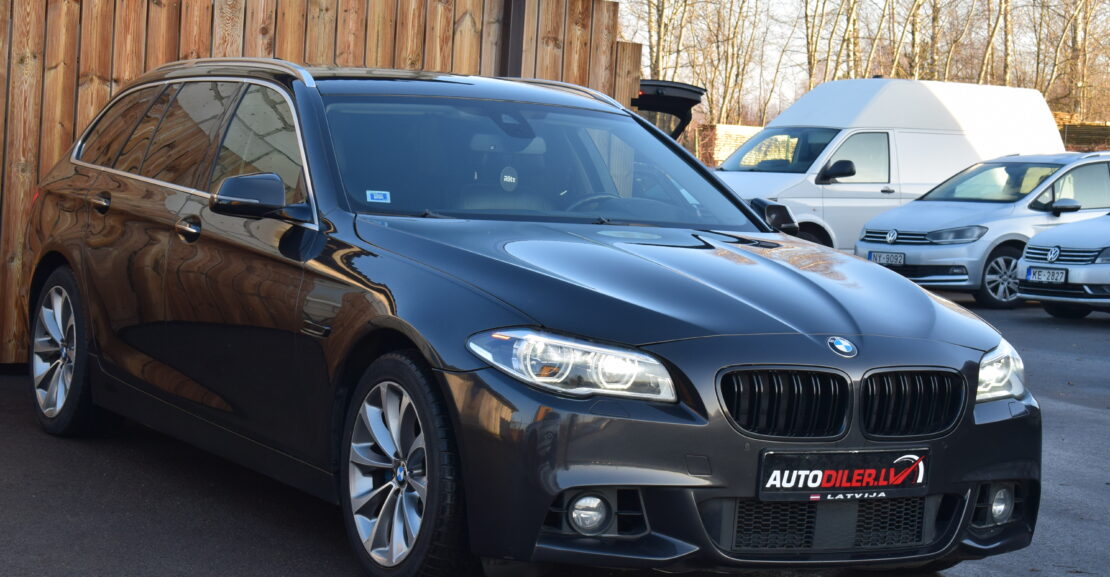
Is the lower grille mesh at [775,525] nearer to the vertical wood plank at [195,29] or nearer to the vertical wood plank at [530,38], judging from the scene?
the vertical wood plank at [195,29]

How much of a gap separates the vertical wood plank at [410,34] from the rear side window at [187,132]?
3.17 metres

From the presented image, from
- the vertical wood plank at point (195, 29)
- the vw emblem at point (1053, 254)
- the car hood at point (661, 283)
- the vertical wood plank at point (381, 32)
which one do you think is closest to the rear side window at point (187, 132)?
the car hood at point (661, 283)

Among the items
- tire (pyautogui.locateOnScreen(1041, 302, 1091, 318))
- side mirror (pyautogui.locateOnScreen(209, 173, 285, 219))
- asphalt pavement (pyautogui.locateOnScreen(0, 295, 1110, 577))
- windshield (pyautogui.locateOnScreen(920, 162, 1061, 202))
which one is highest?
windshield (pyautogui.locateOnScreen(920, 162, 1061, 202))

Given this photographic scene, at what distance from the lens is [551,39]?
9.88 metres

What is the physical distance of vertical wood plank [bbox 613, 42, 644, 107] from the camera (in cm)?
1034

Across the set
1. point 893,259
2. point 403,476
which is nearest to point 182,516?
point 403,476

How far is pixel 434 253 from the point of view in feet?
14.3

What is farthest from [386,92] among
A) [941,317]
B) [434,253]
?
[941,317]

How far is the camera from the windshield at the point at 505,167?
5.04m

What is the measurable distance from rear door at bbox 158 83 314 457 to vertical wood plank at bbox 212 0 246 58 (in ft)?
10.2

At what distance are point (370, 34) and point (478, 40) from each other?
0.78m

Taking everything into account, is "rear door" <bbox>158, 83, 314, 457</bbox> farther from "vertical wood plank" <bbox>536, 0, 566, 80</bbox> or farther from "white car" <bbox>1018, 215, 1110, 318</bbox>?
"white car" <bbox>1018, 215, 1110, 318</bbox>

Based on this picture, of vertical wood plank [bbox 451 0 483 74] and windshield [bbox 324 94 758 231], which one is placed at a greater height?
vertical wood plank [bbox 451 0 483 74]

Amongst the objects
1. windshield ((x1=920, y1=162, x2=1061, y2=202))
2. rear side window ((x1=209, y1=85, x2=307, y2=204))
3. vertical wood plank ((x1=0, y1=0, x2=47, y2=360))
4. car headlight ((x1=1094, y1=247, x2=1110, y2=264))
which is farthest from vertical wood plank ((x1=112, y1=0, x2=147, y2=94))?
windshield ((x1=920, y1=162, x2=1061, y2=202))
